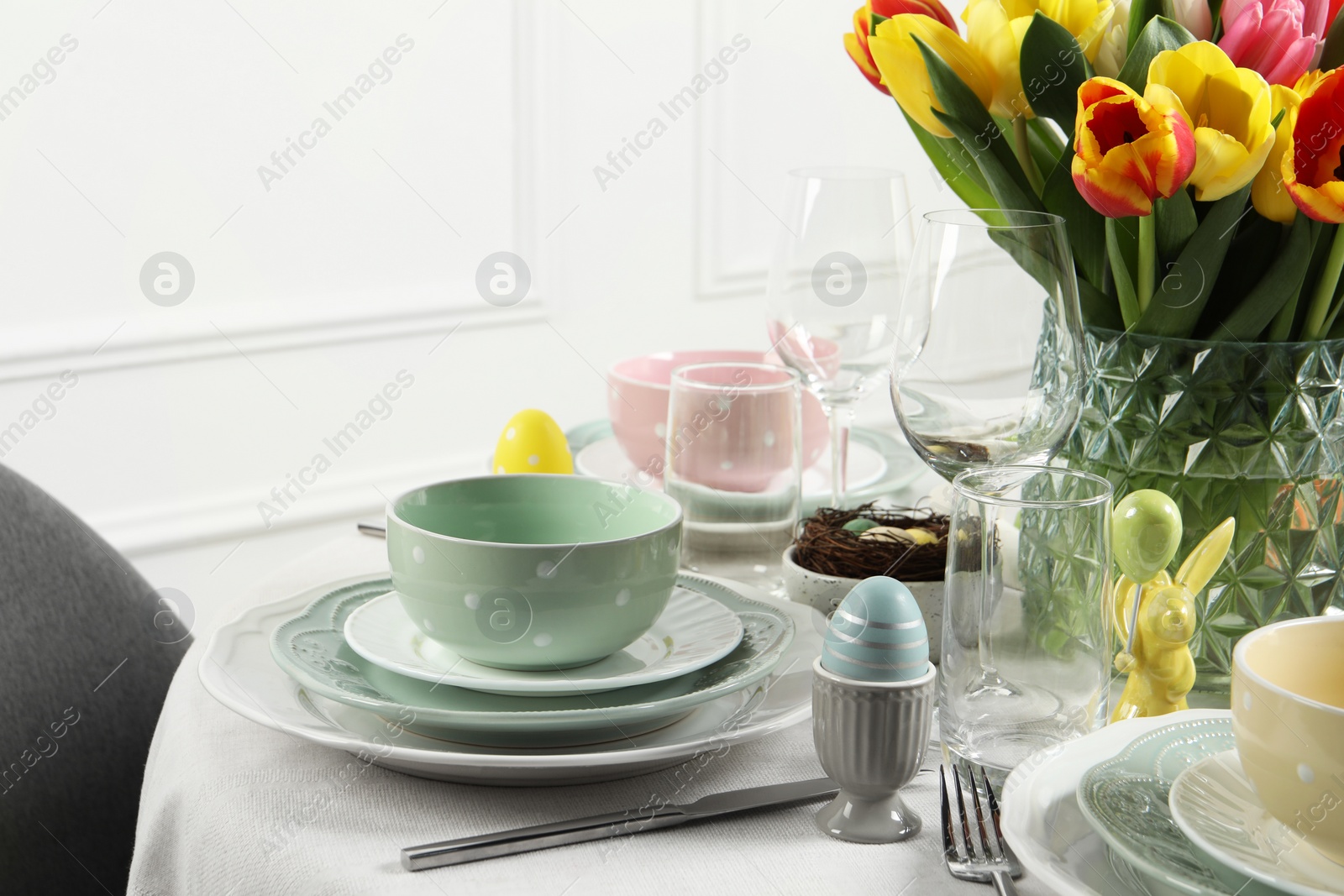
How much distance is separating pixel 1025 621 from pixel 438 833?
29 cm

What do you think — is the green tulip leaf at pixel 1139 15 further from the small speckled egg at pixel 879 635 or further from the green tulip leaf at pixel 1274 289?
the small speckled egg at pixel 879 635

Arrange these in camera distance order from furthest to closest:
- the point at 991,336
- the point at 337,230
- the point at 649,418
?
the point at 337,230, the point at 649,418, the point at 991,336

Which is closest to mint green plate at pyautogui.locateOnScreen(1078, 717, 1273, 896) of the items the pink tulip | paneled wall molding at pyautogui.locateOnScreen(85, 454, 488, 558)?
the pink tulip

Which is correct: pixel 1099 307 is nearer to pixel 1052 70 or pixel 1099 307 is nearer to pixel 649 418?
pixel 1052 70

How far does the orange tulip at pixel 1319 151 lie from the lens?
57 centimetres

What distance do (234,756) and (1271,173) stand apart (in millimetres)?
604

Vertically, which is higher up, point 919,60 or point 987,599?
point 919,60

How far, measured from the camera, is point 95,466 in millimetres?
2146

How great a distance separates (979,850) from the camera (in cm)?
55

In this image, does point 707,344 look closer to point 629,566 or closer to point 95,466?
point 95,466

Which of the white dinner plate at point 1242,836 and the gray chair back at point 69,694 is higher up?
the white dinner plate at point 1242,836

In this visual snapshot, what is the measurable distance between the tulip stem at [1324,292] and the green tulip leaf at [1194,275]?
50 mm

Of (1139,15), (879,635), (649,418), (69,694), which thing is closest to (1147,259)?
(1139,15)

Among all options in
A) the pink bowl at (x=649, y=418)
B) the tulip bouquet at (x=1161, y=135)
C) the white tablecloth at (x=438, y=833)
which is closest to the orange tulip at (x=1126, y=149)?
the tulip bouquet at (x=1161, y=135)
